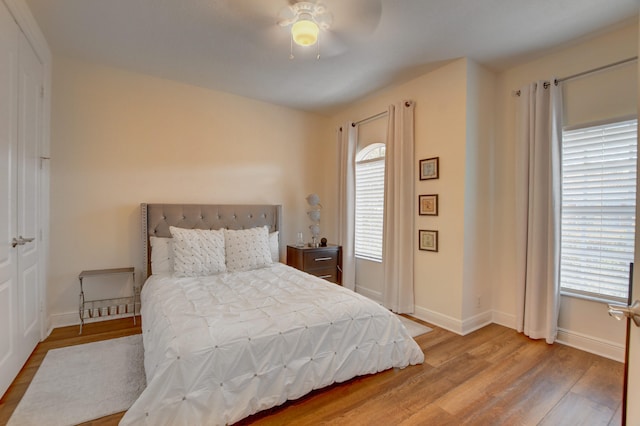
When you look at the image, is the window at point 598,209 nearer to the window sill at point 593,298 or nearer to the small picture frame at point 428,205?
the window sill at point 593,298

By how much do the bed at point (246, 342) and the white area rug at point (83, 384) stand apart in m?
0.34

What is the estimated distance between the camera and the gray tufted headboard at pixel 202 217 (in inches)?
135

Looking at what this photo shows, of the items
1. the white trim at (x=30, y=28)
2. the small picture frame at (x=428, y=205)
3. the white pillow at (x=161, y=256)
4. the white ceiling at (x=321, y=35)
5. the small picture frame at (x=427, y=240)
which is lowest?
the white pillow at (x=161, y=256)

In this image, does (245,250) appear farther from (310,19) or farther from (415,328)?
(310,19)

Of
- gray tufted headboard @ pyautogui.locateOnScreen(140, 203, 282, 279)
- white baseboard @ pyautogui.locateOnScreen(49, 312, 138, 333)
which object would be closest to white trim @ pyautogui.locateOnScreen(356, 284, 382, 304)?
gray tufted headboard @ pyautogui.locateOnScreen(140, 203, 282, 279)

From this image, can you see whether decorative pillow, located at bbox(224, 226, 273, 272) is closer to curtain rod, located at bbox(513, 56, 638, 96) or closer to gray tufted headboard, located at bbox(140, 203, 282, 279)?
gray tufted headboard, located at bbox(140, 203, 282, 279)

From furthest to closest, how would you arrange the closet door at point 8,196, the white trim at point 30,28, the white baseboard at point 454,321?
the white baseboard at point 454,321 → the white trim at point 30,28 → the closet door at point 8,196

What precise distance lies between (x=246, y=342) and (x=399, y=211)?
2.44 m

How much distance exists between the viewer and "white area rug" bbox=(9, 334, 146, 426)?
180 centimetres

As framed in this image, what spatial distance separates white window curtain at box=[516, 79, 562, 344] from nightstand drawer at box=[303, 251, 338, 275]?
217 cm

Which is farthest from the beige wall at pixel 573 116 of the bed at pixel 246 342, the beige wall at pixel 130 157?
the beige wall at pixel 130 157

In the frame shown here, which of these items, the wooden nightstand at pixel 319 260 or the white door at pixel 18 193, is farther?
the wooden nightstand at pixel 319 260

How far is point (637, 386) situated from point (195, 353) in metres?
1.73

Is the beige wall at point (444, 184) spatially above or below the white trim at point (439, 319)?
above
